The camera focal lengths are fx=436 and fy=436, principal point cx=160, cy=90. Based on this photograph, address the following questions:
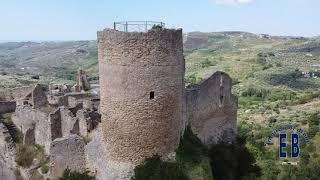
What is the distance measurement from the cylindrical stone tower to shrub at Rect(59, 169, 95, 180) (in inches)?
72.5

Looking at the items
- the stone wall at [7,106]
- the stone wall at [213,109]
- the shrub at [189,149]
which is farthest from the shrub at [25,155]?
the stone wall at [213,109]

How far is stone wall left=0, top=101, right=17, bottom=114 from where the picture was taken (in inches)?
1041

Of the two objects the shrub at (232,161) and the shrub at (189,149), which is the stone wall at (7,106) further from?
the shrub at (189,149)

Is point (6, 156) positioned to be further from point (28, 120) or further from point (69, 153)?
point (69, 153)

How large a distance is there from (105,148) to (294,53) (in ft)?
434

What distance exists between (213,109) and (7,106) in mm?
12656

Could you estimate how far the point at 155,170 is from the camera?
15523 mm

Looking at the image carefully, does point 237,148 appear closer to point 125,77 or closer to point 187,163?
point 187,163

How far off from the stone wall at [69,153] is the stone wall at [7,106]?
33.0 ft

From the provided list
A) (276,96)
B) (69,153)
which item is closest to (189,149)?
(69,153)

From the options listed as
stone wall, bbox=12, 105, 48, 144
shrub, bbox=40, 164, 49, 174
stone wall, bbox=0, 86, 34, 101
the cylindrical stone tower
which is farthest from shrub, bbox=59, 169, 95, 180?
stone wall, bbox=0, 86, 34, 101

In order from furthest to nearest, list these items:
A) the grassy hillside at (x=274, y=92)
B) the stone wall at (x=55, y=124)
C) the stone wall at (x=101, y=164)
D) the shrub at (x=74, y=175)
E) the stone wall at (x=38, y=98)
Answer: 1. the grassy hillside at (x=274, y=92)
2. the stone wall at (x=38, y=98)
3. the stone wall at (x=55, y=124)
4. the shrub at (x=74, y=175)
5. the stone wall at (x=101, y=164)

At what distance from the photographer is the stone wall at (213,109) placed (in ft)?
70.5

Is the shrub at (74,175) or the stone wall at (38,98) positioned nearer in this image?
the shrub at (74,175)
